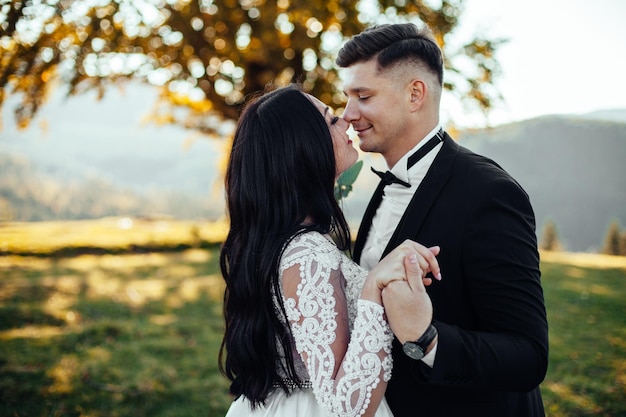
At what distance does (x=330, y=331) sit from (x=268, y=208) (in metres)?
0.59

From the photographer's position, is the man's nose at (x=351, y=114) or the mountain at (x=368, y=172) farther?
the mountain at (x=368, y=172)

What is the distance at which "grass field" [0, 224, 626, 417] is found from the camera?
17.1 ft

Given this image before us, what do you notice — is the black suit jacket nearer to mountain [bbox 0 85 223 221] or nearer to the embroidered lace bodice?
the embroidered lace bodice

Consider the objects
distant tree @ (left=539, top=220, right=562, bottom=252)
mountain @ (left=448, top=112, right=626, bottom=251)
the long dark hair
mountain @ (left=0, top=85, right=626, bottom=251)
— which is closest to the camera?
the long dark hair

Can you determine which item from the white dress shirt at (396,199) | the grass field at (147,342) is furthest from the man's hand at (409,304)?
the grass field at (147,342)

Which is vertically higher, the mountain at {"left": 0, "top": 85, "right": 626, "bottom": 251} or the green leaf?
the green leaf

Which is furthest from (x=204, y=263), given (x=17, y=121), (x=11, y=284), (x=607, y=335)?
(x=607, y=335)

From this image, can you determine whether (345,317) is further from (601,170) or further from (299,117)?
(601,170)

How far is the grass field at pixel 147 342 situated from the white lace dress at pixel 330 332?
3568 millimetres

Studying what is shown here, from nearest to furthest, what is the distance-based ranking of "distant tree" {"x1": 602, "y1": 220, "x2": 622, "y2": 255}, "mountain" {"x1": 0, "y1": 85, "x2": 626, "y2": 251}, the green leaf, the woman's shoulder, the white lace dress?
the white lace dress → the woman's shoulder → the green leaf → "mountain" {"x1": 0, "y1": 85, "x2": 626, "y2": 251} → "distant tree" {"x1": 602, "y1": 220, "x2": 622, "y2": 255}

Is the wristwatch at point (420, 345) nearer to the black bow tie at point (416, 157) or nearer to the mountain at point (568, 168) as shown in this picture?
the black bow tie at point (416, 157)

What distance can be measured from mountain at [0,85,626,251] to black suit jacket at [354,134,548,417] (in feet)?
3.95

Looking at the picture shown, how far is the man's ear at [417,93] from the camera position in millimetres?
2713

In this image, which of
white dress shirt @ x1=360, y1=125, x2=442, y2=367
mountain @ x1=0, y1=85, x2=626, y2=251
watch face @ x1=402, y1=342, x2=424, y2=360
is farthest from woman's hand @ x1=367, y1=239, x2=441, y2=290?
mountain @ x1=0, y1=85, x2=626, y2=251
